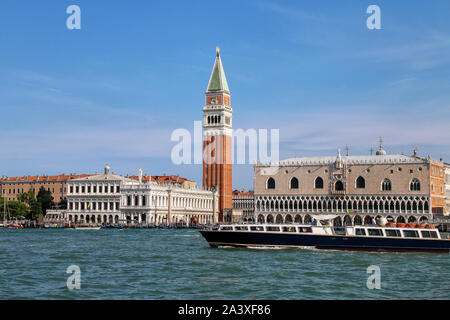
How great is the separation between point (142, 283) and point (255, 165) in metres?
65.3

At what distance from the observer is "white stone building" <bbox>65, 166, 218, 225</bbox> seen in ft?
311

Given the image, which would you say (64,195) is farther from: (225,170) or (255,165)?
(255,165)

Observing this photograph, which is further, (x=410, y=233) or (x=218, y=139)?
(x=218, y=139)

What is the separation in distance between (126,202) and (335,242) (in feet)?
221

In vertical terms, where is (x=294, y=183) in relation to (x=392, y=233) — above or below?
above

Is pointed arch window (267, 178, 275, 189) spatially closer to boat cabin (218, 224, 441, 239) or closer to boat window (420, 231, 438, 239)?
boat cabin (218, 224, 441, 239)

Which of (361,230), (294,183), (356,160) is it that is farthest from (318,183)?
(361,230)

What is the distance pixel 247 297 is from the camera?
55.4ft

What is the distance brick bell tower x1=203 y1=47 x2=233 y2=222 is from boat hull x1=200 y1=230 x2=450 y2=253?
235 feet

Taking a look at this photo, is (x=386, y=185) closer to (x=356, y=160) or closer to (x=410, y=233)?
(x=356, y=160)

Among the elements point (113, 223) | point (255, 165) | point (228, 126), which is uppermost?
point (228, 126)

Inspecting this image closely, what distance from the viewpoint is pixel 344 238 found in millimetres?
32750

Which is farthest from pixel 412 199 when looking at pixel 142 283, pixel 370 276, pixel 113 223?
pixel 142 283
